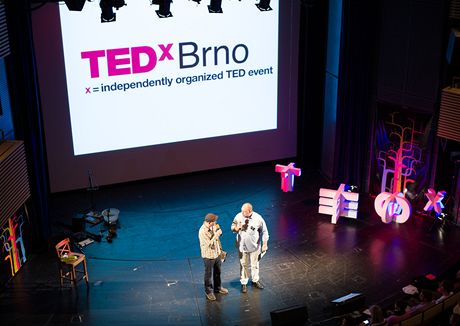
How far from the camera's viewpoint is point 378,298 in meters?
8.00

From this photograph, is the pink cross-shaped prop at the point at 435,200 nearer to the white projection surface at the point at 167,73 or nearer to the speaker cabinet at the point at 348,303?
the speaker cabinet at the point at 348,303

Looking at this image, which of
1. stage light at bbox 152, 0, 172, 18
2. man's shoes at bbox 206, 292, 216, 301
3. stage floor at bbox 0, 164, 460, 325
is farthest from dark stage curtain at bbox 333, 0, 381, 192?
man's shoes at bbox 206, 292, 216, 301

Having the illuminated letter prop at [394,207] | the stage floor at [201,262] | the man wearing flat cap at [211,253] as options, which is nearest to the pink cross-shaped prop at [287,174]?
the stage floor at [201,262]

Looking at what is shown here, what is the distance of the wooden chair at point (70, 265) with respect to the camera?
26.7 feet

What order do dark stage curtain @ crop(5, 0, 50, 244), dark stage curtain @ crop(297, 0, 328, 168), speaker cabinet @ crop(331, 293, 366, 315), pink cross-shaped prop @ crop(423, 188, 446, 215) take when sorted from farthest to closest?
dark stage curtain @ crop(297, 0, 328, 168) → pink cross-shaped prop @ crop(423, 188, 446, 215) → dark stage curtain @ crop(5, 0, 50, 244) → speaker cabinet @ crop(331, 293, 366, 315)

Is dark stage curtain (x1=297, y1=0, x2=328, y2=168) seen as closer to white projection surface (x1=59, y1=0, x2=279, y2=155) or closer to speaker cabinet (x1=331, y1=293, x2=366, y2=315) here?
white projection surface (x1=59, y1=0, x2=279, y2=155)

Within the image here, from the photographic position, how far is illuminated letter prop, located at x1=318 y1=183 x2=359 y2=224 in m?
9.74

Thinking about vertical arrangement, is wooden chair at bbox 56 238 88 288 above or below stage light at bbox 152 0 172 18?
below

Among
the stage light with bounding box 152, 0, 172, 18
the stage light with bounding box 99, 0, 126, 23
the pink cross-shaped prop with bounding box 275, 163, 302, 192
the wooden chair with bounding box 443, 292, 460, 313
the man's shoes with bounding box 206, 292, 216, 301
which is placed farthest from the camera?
the pink cross-shaped prop with bounding box 275, 163, 302, 192

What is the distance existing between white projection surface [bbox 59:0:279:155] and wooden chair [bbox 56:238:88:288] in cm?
242

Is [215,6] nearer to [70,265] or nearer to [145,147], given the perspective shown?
[145,147]

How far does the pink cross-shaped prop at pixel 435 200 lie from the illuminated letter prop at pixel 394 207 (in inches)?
10.5

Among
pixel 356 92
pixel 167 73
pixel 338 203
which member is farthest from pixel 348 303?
pixel 167 73

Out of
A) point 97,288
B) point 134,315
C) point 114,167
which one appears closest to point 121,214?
point 114,167
